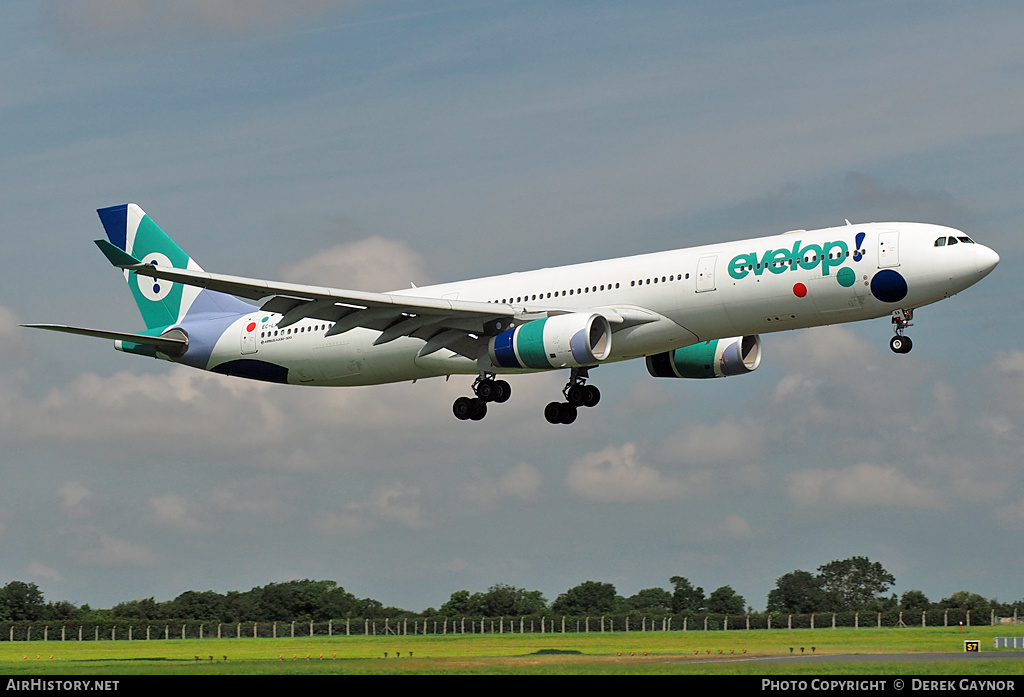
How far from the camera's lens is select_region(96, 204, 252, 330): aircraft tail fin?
53.8 metres

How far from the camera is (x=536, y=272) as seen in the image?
45750 mm

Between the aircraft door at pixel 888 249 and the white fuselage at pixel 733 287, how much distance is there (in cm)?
3

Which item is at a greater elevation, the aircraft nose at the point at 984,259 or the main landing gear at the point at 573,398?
the aircraft nose at the point at 984,259

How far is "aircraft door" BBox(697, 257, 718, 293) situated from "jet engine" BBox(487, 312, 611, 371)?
310cm

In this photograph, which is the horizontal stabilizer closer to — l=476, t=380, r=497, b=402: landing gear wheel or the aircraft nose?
l=476, t=380, r=497, b=402: landing gear wheel

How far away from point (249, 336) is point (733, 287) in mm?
19261

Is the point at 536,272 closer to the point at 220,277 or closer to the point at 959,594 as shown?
the point at 220,277

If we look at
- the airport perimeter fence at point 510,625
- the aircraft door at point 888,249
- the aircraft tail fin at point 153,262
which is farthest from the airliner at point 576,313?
the airport perimeter fence at point 510,625

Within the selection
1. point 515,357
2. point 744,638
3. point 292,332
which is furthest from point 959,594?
point 292,332

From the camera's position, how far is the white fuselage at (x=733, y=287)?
38.7 meters

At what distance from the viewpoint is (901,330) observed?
130 feet

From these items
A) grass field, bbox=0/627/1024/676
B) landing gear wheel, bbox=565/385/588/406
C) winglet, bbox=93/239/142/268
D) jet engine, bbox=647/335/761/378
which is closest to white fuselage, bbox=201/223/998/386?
landing gear wheel, bbox=565/385/588/406

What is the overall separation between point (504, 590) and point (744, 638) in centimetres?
1456

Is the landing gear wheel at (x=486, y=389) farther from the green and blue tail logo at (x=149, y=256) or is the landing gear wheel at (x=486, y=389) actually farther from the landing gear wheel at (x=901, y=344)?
the green and blue tail logo at (x=149, y=256)
